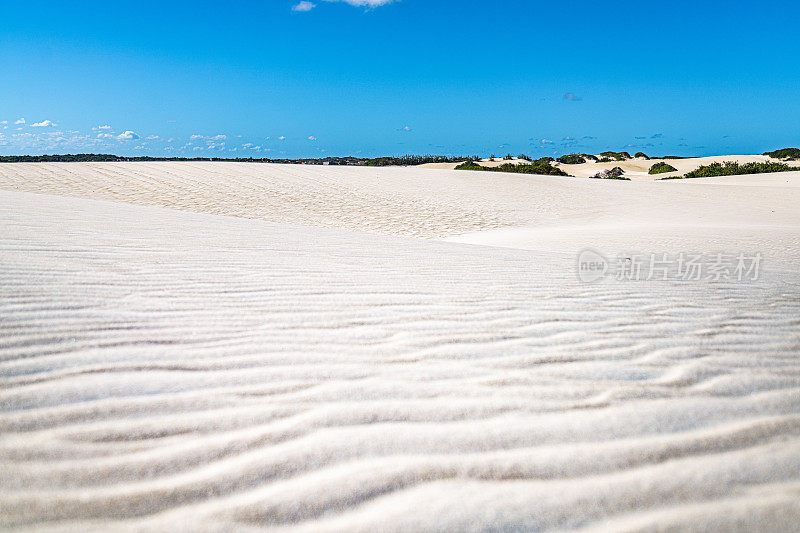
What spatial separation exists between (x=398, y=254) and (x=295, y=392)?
3.78 m

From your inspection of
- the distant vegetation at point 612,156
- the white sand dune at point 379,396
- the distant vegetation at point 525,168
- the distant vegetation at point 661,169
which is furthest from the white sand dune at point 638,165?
the white sand dune at point 379,396

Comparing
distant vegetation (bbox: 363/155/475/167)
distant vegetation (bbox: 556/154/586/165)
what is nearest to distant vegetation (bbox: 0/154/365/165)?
distant vegetation (bbox: 363/155/475/167)

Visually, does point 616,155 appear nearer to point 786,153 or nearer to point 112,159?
point 786,153

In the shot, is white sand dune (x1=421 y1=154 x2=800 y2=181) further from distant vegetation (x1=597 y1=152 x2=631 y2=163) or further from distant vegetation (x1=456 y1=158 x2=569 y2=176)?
distant vegetation (x1=456 y1=158 x2=569 y2=176)

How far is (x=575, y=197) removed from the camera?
19.0m

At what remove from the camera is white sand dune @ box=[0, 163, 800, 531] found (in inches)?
61.6

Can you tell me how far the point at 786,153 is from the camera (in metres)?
36.6

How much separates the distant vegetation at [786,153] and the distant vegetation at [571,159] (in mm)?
13089

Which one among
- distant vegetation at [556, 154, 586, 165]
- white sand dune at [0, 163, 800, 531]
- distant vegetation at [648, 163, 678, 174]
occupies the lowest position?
white sand dune at [0, 163, 800, 531]

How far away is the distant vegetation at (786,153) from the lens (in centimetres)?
3581

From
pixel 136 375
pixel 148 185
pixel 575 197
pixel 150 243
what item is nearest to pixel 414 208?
pixel 575 197

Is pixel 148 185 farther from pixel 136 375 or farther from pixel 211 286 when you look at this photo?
pixel 136 375

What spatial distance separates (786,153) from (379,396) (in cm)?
4483

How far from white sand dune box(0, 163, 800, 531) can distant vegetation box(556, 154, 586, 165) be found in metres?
39.2
